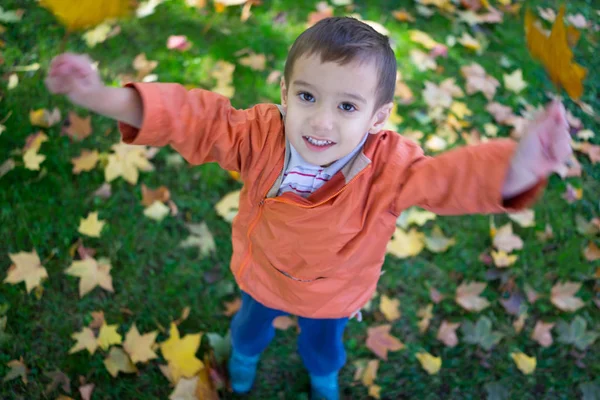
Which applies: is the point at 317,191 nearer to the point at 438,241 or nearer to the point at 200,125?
the point at 200,125

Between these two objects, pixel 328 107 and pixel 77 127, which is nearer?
pixel 328 107

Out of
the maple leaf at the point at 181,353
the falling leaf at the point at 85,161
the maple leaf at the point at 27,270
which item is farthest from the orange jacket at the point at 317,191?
the falling leaf at the point at 85,161

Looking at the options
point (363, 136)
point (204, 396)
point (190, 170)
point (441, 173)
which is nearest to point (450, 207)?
point (441, 173)

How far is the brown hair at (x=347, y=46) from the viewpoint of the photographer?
1.16 metres

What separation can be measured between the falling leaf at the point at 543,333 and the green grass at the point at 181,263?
1.4 inches

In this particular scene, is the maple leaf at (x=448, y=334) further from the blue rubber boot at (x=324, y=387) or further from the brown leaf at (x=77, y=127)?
the brown leaf at (x=77, y=127)

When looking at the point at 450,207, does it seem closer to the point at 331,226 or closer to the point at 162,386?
the point at 331,226

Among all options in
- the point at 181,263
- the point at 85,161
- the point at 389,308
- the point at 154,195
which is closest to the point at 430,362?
the point at 389,308

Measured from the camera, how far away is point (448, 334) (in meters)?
2.44

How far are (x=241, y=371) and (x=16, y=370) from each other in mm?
1014

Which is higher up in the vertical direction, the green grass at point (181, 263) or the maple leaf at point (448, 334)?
the green grass at point (181, 263)

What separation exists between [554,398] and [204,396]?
5.47 feet

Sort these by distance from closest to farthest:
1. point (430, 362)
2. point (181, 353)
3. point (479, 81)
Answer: point (181, 353) < point (430, 362) < point (479, 81)

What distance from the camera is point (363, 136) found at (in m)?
1.30
